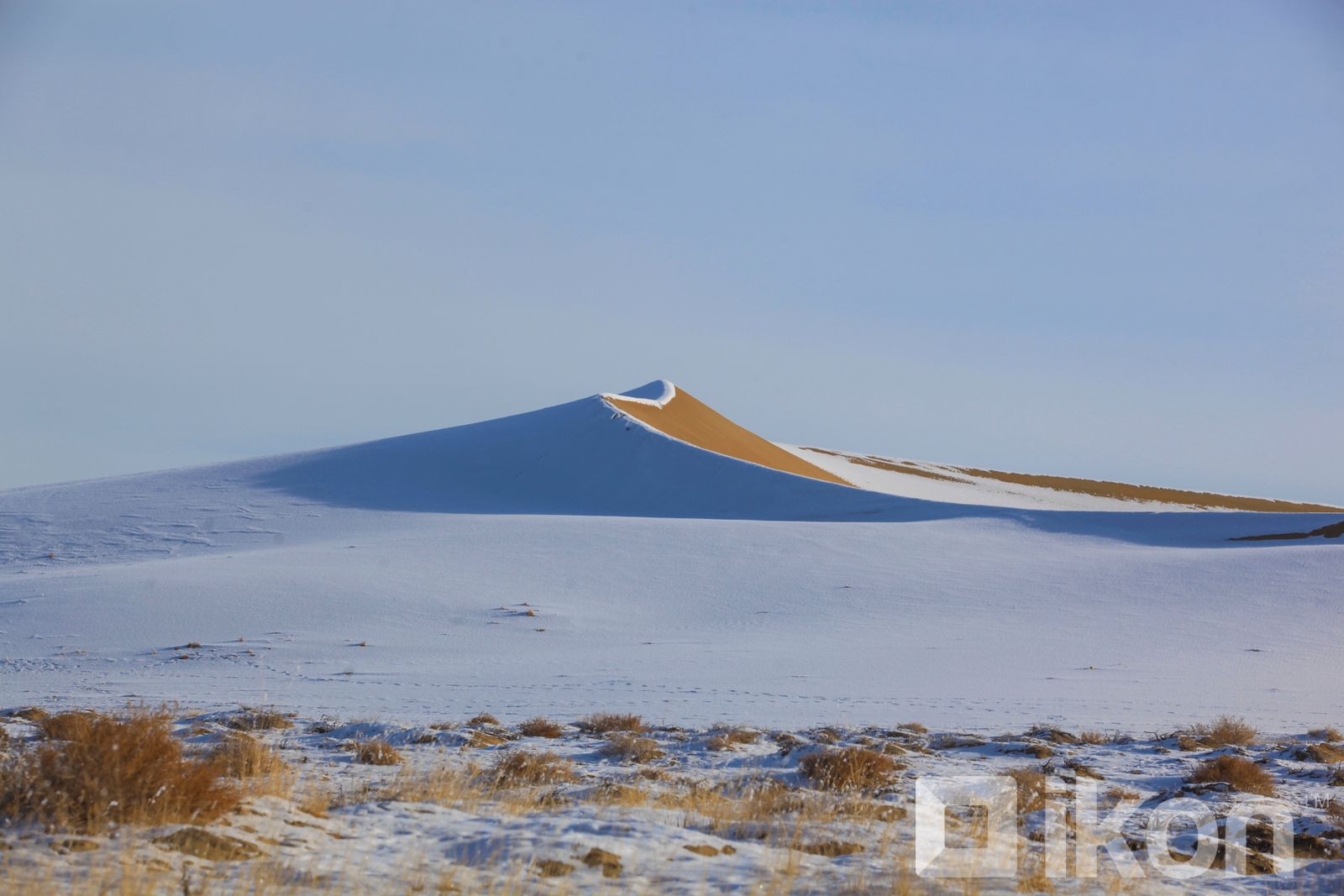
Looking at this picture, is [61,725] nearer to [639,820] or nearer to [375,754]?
[375,754]

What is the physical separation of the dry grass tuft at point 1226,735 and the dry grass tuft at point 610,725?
195 inches

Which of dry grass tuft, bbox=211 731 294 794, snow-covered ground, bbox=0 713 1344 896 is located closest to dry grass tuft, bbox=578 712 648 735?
snow-covered ground, bbox=0 713 1344 896

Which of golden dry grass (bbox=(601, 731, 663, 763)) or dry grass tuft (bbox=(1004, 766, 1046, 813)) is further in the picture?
golden dry grass (bbox=(601, 731, 663, 763))

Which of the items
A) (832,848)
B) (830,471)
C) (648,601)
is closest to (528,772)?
(832,848)

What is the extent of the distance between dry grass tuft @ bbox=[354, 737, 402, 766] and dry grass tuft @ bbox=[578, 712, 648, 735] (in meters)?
2.11

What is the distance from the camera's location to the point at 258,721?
912 centimetres

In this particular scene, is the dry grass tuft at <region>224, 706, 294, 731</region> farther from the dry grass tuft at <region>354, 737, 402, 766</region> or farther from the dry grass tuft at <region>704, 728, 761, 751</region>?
the dry grass tuft at <region>704, 728, 761, 751</region>

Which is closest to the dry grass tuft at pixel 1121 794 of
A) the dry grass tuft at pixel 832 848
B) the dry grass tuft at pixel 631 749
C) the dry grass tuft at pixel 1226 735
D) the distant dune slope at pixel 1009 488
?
the dry grass tuft at pixel 1226 735

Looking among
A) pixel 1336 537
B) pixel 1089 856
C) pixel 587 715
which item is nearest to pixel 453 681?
pixel 587 715

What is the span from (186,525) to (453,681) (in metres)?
15.8

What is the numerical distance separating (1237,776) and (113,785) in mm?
7159

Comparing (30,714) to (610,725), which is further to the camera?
(610,725)

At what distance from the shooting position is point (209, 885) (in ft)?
13.5

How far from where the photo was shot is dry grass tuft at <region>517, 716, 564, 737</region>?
30.8ft
